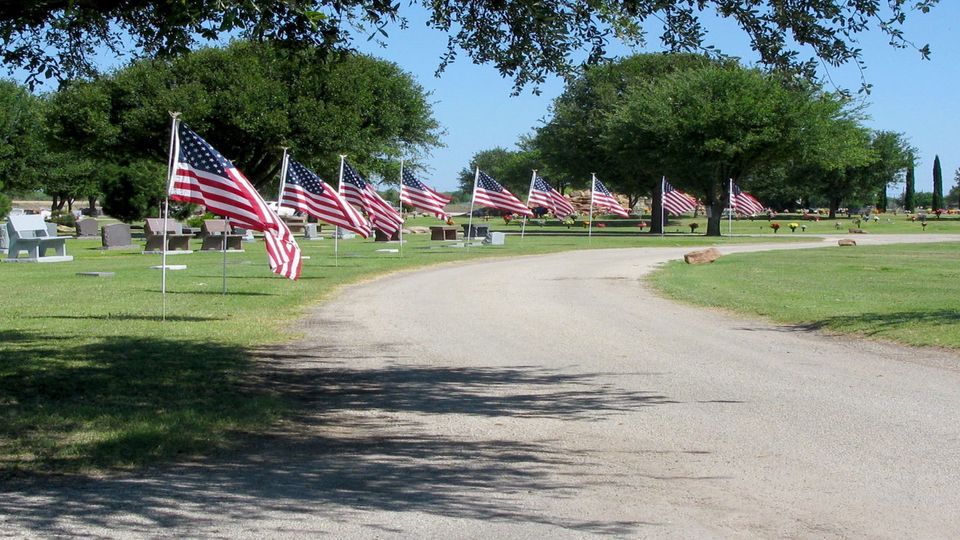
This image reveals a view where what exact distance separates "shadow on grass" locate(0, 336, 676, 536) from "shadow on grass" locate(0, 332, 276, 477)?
401mm

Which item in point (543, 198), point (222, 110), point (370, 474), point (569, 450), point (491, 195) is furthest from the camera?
point (222, 110)

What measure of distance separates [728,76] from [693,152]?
4515mm

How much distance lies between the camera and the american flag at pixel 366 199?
92.0 feet

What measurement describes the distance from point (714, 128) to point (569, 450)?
45.4m

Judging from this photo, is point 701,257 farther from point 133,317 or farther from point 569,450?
point 569,450

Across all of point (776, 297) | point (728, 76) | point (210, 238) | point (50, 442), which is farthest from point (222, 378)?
point (728, 76)

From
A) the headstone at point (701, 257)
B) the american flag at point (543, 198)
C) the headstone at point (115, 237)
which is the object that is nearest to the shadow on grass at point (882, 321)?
the headstone at point (701, 257)

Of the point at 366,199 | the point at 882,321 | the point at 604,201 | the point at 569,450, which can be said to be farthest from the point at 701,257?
the point at 569,450

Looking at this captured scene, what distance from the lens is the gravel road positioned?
228 inches

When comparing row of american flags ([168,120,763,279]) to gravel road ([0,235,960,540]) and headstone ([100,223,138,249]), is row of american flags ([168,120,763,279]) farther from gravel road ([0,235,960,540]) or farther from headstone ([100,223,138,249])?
headstone ([100,223,138,249])

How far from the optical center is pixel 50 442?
7.63 m

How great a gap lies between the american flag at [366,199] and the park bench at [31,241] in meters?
8.68

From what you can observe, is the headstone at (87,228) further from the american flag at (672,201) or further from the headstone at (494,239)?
the american flag at (672,201)

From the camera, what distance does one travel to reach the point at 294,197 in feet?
75.4
